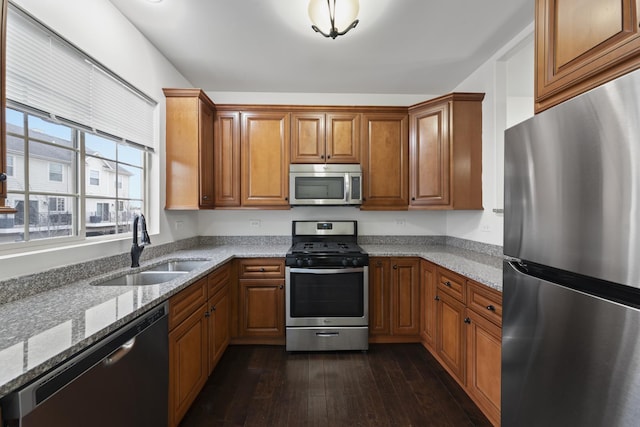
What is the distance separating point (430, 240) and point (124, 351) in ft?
9.86

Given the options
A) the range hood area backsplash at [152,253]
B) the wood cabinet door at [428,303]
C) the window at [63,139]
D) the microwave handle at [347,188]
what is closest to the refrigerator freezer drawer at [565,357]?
the wood cabinet door at [428,303]

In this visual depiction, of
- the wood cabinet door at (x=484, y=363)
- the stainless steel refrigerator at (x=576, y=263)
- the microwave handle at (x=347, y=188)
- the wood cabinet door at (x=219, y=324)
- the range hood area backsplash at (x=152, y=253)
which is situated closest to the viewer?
the stainless steel refrigerator at (x=576, y=263)

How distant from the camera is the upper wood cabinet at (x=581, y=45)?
0.84m

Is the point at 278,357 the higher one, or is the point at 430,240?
the point at 430,240

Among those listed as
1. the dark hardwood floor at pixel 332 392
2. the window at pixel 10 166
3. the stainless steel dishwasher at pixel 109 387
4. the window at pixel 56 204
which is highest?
the window at pixel 10 166

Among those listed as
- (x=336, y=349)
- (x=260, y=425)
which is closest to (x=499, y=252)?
(x=336, y=349)

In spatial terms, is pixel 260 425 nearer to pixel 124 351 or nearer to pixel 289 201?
pixel 124 351

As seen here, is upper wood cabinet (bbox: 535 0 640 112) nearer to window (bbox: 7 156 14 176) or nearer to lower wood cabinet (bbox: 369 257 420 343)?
lower wood cabinet (bbox: 369 257 420 343)

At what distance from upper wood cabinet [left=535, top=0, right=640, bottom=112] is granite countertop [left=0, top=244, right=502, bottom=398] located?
106 cm

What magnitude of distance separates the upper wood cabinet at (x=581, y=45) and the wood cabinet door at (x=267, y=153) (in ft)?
7.21

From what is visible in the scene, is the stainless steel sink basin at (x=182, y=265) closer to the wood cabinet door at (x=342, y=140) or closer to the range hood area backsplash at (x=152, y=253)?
the range hood area backsplash at (x=152, y=253)

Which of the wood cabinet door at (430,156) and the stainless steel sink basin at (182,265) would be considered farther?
the wood cabinet door at (430,156)

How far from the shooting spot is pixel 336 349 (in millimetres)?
2592

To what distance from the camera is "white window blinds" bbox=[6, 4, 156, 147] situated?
131cm
